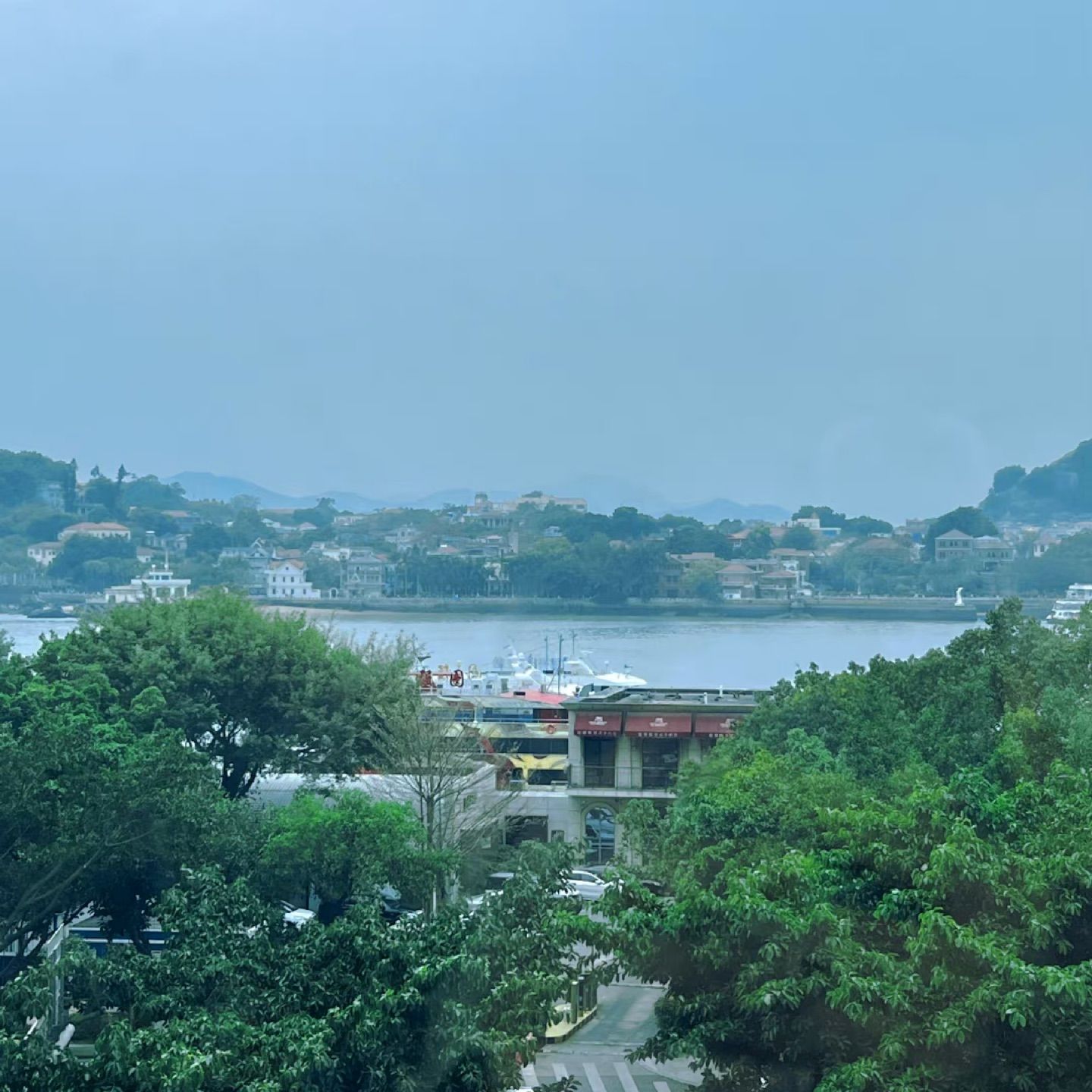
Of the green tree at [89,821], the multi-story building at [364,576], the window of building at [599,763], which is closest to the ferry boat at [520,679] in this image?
the window of building at [599,763]

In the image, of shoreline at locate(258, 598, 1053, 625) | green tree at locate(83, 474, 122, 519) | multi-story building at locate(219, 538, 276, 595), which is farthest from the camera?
green tree at locate(83, 474, 122, 519)

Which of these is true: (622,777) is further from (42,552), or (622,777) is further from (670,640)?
(42,552)

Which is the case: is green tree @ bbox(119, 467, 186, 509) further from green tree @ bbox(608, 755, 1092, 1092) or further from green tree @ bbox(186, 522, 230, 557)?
green tree @ bbox(608, 755, 1092, 1092)

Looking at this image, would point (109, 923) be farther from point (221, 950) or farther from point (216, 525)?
point (216, 525)

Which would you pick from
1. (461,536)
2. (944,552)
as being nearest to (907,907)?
(944,552)

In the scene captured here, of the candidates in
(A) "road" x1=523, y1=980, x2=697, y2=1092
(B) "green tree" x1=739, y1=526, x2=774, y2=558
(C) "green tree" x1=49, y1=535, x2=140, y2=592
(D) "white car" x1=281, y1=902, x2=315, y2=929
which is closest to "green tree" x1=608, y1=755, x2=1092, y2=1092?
(A) "road" x1=523, y1=980, x2=697, y2=1092

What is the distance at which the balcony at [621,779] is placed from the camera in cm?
1128

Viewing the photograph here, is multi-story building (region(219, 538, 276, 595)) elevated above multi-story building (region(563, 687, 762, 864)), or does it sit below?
above

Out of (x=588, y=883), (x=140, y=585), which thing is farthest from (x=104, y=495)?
(x=588, y=883)

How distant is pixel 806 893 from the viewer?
448cm

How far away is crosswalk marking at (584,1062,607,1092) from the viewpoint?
18.4 ft

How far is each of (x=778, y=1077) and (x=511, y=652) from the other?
24.6 m

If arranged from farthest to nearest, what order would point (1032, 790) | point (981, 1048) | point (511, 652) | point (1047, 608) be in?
point (1047, 608) < point (511, 652) < point (1032, 790) < point (981, 1048)

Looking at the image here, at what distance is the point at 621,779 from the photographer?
1129 centimetres
